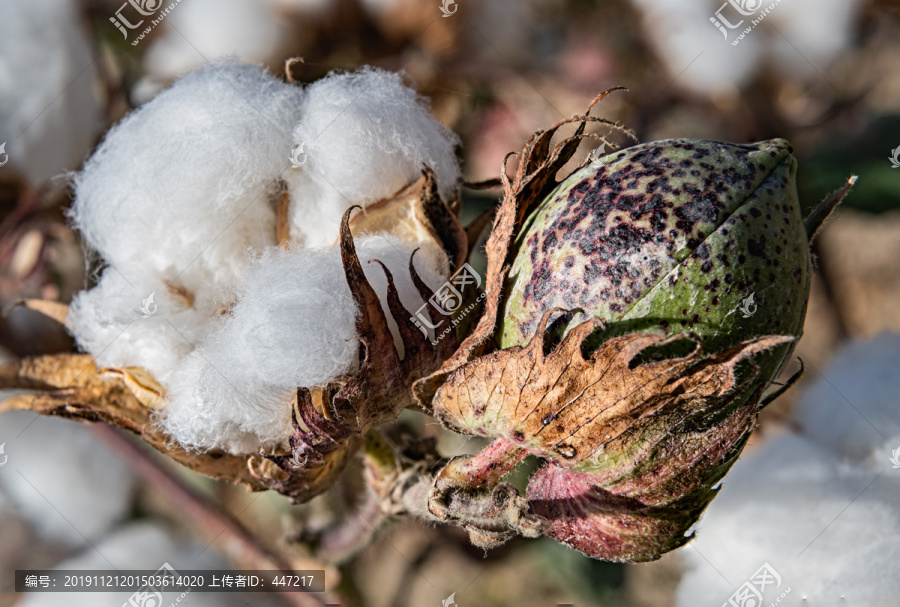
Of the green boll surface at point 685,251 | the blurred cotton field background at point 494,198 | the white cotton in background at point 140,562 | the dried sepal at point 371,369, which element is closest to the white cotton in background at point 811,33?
the blurred cotton field background at point 494,198

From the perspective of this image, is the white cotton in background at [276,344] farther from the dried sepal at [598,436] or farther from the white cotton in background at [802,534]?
the white cotton in background at [802,534]

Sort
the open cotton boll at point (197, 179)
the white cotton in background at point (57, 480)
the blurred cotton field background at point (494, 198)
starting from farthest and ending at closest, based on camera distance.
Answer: the white cotton in background at point (57, 480)
the blurred cotton field background at point (494, 198)
the open cotton boll at point (197, 179)

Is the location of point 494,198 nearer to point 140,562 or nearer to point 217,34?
point 217,34

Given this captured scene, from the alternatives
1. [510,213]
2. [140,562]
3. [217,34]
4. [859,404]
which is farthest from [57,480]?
[859,404]

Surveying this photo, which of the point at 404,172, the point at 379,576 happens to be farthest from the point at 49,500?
the point at 404,172

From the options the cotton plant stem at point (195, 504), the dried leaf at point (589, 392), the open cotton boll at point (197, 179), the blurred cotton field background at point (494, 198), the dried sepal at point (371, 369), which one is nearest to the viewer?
the dried leaf at point (589, 392)

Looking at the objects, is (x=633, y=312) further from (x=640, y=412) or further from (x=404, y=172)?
(x=404, y=172)
